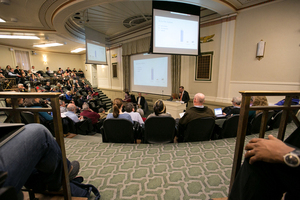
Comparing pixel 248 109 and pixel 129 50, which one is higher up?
pixel 129 50

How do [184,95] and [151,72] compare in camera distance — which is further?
[151,72]

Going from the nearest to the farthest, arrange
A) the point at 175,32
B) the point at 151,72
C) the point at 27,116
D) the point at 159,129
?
the point at 159,129
the point at 27,116
the point at 175,32
the point at 151,72

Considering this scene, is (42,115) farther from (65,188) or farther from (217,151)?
(217,151)

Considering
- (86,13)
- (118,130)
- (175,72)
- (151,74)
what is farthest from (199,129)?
(86,13)

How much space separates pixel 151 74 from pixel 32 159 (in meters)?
6.49

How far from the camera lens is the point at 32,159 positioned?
2.42 feet

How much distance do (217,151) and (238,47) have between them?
3.91 metres

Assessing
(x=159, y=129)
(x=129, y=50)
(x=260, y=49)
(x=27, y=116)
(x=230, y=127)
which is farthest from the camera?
(x=129, y=50)

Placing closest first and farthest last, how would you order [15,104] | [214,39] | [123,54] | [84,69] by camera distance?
[15,104]
[214,39]
[123,54]
[84,69]

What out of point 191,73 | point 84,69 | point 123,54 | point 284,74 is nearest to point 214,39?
point 191,73

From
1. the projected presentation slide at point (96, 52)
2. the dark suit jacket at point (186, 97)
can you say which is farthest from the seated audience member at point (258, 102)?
the projected presentation slide at point (96, 52)

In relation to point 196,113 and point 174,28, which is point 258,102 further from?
point 174,28

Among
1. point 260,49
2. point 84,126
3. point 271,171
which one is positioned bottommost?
point 84,126

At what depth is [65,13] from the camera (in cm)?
435
